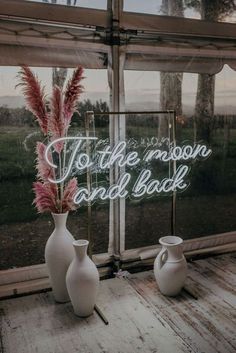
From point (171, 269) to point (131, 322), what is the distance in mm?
589

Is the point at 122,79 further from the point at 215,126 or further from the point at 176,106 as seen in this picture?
the point at 215,126

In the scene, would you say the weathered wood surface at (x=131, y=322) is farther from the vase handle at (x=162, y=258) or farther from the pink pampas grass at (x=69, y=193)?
the pink pampas grass at (x=69, y=193)

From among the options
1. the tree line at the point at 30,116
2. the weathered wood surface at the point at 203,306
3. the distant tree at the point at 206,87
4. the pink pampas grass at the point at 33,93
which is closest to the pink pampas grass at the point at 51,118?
the pink pampas grass at the point at 33,93

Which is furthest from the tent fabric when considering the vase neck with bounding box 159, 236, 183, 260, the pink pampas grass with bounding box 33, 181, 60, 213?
the vase neck with bounding box 159, 236, 183, 260

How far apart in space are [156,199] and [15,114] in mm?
2244

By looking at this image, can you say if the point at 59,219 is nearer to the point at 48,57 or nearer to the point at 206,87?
the point at 48,57

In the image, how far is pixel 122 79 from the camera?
3.47 m

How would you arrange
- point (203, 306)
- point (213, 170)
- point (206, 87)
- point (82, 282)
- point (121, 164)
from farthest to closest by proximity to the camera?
point (213, 170)
point (206, 87)
point (121, 164)
point (203, 306)
point (82, 282)

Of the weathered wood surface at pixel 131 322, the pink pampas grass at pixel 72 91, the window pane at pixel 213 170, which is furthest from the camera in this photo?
→ the window pane at pixel 213 170

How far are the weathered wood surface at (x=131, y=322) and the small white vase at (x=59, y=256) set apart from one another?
178 mm

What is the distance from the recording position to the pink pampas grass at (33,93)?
2.90m

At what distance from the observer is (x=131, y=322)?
9.39 feet

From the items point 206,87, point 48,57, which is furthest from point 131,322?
point 206,87

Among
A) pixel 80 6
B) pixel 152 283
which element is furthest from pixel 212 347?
pixel 80 6
